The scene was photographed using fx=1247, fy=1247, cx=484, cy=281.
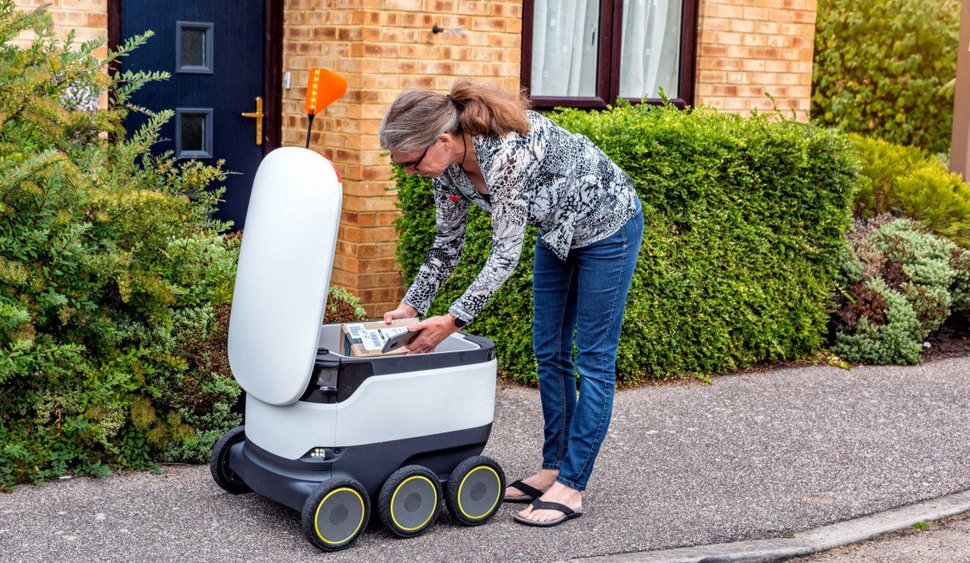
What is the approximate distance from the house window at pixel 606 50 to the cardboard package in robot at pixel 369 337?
4.16 m

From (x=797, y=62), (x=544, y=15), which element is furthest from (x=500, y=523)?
(x=797, y=62)

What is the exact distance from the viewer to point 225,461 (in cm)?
487

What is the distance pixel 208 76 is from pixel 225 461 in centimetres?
347

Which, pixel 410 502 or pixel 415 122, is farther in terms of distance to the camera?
pixel 410 502

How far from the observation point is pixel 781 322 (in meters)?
7.60

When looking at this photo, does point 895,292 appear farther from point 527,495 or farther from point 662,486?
point 527,495

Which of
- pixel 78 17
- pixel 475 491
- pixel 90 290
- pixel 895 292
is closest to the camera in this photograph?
pixel 475 491

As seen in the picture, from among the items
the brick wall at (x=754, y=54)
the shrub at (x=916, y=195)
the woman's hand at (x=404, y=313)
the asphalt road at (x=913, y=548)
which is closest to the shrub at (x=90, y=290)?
the woman's hand at (x=404, y=313)

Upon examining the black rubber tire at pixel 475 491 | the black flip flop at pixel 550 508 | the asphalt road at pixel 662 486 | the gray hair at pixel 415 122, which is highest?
the gray hair at pixel 415 122

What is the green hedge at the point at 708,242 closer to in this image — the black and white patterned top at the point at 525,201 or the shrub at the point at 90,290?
the shrub at the point at 90,290

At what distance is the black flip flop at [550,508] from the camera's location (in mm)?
4777

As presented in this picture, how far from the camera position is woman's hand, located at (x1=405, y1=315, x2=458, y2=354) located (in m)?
4.37

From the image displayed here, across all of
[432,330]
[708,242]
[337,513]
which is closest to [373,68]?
[708,242]

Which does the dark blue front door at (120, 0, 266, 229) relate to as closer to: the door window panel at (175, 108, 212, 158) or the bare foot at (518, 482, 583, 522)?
the door window panel at (175, 108, 212, 158)
